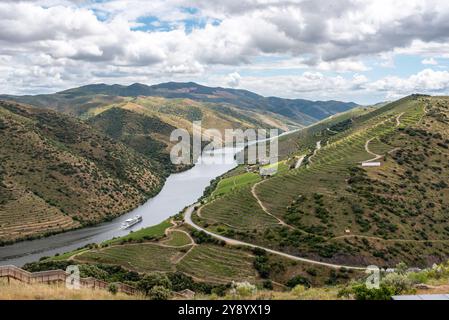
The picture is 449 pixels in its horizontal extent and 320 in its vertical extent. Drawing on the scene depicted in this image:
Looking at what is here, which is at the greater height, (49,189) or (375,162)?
(375,162)

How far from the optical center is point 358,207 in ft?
286

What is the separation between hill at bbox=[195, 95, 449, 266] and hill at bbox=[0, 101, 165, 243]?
4069cm

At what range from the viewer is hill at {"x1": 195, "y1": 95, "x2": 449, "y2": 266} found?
76.0 m

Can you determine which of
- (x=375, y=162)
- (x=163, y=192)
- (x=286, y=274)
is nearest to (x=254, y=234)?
(x=286, y=274)

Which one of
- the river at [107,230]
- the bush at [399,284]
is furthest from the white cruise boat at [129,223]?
the bush at [399,284]

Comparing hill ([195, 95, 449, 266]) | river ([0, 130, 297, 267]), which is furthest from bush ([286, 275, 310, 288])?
river ([0, 130, 297, 267])

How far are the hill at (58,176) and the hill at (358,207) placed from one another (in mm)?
40692

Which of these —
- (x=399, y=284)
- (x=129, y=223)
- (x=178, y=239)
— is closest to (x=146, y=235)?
(x=178, y=239)

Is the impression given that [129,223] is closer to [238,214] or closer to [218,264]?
[238,214]

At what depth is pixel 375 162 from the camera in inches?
4227
